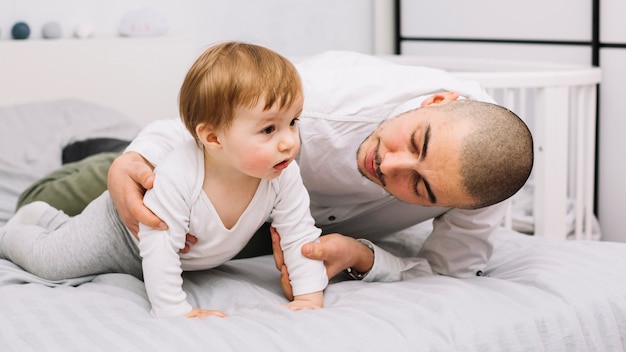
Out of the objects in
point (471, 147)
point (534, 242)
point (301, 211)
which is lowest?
point (534, 242)

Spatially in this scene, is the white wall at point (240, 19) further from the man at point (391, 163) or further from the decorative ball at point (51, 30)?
the man at point (391, 163)

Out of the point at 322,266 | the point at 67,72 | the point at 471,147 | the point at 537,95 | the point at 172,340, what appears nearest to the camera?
the point at 172,340

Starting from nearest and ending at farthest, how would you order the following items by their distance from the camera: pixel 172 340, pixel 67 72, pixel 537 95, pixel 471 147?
1. pixel 172 340
2. pixel 471 147
3. pixel 537 95
4. pixel 67 72

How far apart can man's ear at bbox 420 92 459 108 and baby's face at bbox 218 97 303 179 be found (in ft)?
0.88

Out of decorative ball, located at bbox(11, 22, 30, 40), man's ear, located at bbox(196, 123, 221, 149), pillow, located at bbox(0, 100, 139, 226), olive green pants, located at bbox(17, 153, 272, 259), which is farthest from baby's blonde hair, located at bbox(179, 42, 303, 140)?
decorative ball, located at bbox(11, 22, 30, 40)

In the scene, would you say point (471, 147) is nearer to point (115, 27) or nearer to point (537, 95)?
point (537, 95)

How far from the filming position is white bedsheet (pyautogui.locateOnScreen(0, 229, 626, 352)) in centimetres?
101

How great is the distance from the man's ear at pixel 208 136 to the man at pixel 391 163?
0.12 m

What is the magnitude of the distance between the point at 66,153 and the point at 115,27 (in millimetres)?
753

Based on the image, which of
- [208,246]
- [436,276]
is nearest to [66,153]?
[208,246]

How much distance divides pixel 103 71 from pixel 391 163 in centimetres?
173

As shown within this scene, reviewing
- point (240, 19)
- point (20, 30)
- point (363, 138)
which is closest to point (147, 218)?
point (363, 138)

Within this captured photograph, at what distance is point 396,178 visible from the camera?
3.86ft

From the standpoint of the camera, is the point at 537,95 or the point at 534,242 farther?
the point at 537,95
